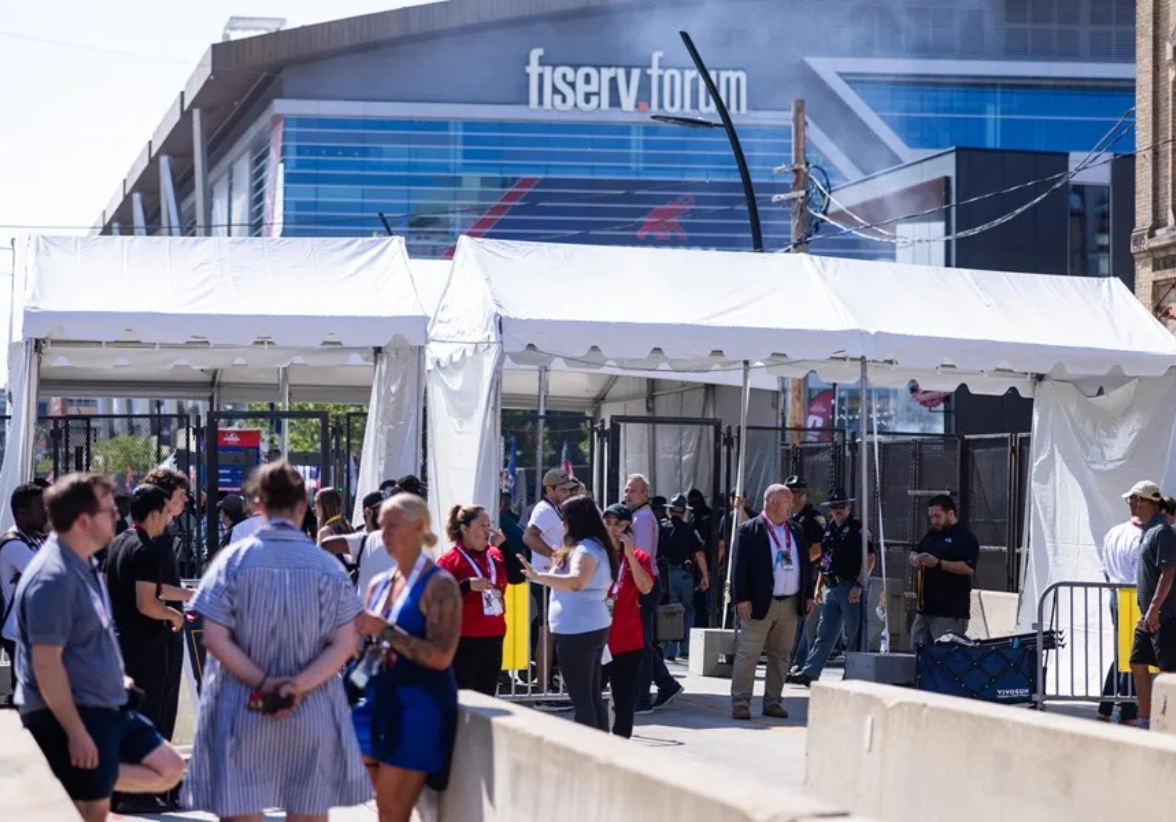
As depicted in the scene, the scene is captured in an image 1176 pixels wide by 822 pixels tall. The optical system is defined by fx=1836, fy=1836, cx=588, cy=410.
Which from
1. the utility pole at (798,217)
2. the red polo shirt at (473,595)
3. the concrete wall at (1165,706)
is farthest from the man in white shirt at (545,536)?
the utility pole at (798,217)

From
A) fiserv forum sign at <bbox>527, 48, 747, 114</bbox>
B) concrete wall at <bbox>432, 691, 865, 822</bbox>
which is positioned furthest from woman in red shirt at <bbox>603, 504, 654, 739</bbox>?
fiserv forum sign at <bbox>527, 48, 747, 114</bbox>

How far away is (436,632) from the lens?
700cm

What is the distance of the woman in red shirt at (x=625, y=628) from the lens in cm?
1109

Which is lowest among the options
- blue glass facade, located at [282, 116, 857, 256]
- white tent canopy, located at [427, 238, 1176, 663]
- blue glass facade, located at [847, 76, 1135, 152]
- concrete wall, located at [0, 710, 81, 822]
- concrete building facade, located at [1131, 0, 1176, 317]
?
concrete wall, located at [0, 710, 81, 822]

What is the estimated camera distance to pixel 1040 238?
4822 centimetres

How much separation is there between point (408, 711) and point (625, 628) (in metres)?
4.39

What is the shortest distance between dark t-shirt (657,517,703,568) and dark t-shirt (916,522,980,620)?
3.20m

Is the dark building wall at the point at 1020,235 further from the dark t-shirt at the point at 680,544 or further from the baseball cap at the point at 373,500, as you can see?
the baseball cap at the point at 373,500

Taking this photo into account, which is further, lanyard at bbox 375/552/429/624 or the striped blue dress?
lanyard at bbox 375/552/429/624

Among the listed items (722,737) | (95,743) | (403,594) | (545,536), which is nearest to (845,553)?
(545,536)

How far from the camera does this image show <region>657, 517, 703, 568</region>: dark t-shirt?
59.5 feet

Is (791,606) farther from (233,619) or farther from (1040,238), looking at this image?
(1040,238)

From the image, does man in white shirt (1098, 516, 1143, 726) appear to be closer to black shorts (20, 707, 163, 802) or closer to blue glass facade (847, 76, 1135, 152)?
black shorts (20, 707, 163, 802)

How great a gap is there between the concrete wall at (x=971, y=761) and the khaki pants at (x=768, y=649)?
179 inches
